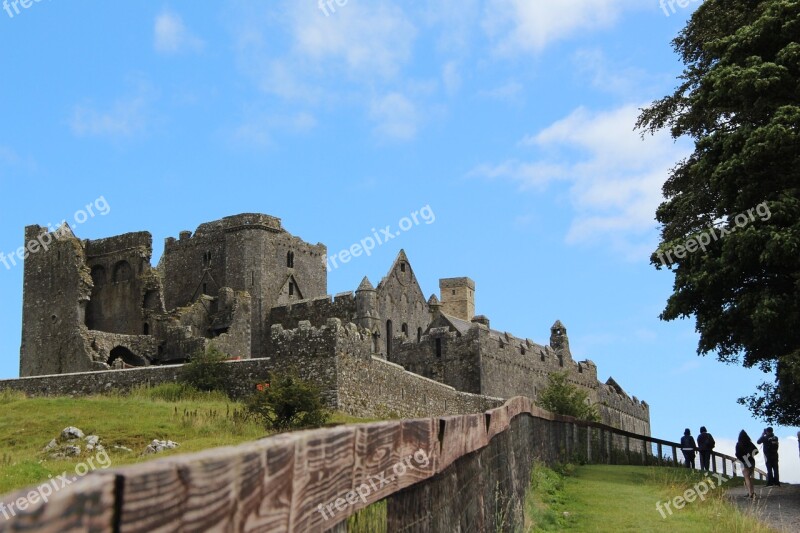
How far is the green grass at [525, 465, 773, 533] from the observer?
48.9 ft

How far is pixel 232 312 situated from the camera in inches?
2039

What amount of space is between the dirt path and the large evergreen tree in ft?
8.27

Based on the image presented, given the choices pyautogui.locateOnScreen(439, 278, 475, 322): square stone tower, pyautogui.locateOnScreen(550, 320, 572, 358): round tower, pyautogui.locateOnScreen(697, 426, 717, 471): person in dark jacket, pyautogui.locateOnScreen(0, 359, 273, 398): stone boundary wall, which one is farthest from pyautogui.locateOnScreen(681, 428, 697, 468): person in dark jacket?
pyautogui.locateOnScreen(439, 278, 475, 322): square stone tower

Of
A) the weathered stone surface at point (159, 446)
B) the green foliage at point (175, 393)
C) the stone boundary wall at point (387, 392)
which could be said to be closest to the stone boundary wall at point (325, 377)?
the stone boundary wall at point (387, 392)

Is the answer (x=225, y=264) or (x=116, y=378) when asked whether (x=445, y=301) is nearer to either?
(x=225, y=264)

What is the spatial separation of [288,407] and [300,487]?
26430 millimetres

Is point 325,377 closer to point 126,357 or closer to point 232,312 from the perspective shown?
point 232,312

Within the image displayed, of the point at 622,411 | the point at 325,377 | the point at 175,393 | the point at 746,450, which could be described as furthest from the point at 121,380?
the point at 622,411

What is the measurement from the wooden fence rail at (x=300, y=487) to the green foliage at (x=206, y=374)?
1051 inches

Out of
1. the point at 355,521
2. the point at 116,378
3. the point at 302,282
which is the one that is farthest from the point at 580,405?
the point at 355,521

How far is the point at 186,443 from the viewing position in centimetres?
2569

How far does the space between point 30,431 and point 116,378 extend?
8400 millimetres

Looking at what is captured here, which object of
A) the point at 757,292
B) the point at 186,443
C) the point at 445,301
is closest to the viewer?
the point at 757,292

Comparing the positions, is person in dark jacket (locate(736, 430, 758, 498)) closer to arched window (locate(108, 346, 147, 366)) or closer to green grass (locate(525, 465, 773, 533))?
green grass (locate(525, 465, 773, 533))
